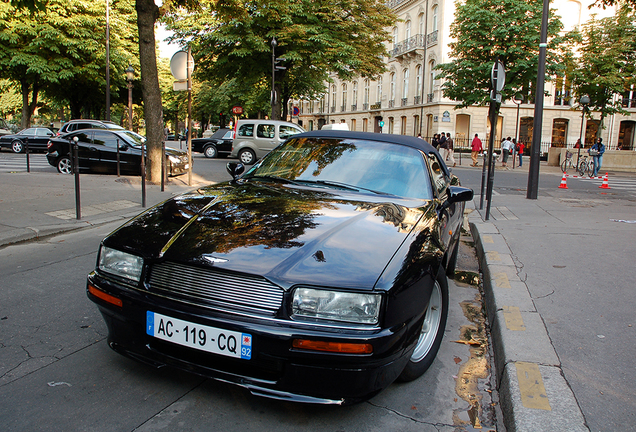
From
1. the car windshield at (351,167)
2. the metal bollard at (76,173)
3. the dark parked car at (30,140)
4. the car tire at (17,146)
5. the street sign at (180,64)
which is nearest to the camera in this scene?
the car windshield at (351,167)

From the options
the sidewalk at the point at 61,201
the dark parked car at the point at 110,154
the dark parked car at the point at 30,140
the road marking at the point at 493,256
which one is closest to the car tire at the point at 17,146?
the dark parked car at the point at 30,140

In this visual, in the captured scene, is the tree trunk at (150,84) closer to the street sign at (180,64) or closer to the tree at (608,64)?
the street sign at (180,64)

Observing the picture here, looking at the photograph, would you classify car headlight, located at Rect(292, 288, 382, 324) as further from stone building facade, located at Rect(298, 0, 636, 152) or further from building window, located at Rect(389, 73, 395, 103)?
building window, located at Rect(389, 73, 395, 103)

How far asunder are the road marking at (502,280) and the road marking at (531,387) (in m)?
1.57

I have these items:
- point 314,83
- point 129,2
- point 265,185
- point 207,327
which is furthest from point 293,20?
point 207,327

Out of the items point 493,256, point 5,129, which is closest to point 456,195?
point 493,256

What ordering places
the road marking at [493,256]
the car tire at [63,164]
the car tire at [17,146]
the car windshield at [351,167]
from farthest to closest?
the car tire at [17,146] < the car tire at [63,164] < the road marking at [493,256] < the car windshield at [351,167]

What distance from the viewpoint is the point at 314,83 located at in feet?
111

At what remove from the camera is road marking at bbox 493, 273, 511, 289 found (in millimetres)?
4390

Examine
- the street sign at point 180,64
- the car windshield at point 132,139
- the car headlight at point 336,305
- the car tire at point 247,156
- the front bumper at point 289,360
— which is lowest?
Result: the front bumper at point 289,360

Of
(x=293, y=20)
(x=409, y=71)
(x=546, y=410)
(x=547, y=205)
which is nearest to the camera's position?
(x=546, y=410)

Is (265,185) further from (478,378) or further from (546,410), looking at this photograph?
(546,410)

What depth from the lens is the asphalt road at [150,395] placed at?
234cm

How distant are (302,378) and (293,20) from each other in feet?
84.8
